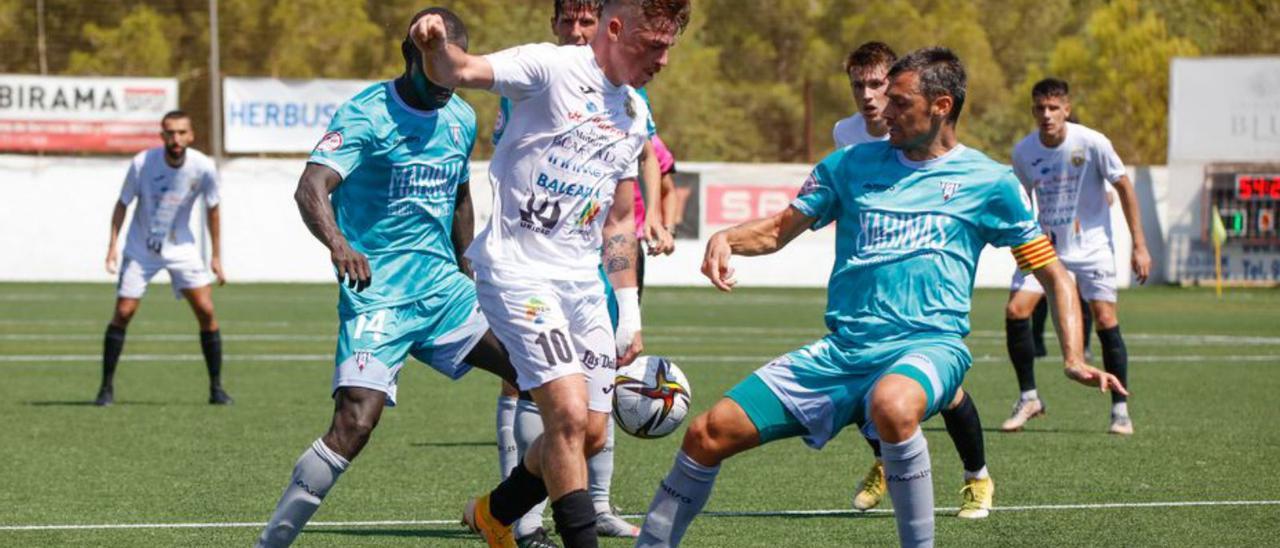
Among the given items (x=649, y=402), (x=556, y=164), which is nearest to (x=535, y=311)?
(x=556, y=164)

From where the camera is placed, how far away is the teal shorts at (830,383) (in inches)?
246

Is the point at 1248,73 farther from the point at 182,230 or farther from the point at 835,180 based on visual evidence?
the point at 835,180

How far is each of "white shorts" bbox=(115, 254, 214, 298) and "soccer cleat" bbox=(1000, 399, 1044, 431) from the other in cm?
602

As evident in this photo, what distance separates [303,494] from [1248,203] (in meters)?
31.8

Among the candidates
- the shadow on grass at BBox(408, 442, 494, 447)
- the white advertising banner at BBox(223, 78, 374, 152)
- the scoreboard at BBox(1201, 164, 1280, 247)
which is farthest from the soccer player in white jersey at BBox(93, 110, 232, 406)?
the scoreboard at BBox(1201, 164, 1280, 247)

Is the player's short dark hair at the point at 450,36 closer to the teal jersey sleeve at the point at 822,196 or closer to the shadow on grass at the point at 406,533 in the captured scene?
the teal jersey sleeve at the point at 822,196

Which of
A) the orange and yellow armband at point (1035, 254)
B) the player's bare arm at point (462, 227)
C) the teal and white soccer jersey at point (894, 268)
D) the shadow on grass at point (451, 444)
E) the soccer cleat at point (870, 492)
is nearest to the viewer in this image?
the teal and white soccer jersey at point (894, 268)

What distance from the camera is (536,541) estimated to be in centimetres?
777

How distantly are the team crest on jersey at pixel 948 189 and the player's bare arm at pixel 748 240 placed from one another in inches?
18.4

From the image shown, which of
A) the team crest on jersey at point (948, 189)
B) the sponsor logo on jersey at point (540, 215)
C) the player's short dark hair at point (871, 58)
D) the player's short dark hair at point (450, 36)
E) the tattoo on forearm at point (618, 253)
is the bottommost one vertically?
the tattoo on forearm at point (618, 253)

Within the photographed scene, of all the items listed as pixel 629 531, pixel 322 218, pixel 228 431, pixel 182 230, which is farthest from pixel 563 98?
pixel 182 230

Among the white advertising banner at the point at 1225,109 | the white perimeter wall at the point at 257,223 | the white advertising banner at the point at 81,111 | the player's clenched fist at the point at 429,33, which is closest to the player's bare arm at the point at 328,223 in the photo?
the player's clenched fist at the point at 429,33

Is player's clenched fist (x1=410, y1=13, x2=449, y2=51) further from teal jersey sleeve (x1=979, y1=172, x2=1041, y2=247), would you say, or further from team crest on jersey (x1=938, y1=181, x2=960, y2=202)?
teal jersey sleeve (x1=979, y1=172, x2=1041, y2=247)

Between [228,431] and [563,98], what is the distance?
21.5 feet
